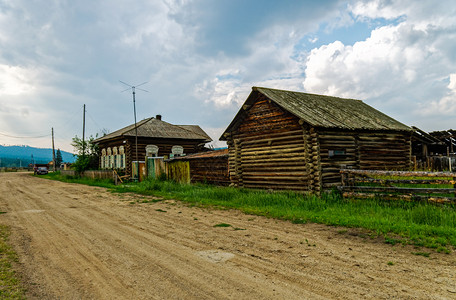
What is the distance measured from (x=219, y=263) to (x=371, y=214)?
5.47 m

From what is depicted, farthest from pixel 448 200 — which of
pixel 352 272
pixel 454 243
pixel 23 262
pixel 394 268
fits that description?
pixel 23 262

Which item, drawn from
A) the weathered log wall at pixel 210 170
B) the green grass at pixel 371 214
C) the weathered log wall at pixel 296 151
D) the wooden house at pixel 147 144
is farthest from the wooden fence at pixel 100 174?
the green grass at pixel 371 214

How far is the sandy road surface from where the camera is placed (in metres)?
3.91

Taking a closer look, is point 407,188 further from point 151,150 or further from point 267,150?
point 151,150

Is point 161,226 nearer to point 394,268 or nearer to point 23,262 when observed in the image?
point 23,262

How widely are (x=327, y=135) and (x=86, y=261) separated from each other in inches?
433

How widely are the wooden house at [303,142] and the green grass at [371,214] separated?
1.39 metres

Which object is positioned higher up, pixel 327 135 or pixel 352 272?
pixel 327 135

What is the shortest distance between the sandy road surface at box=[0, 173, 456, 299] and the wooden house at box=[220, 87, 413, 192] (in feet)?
18.9

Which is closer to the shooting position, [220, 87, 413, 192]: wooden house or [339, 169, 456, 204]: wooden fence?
[339, 169, 456, 204]: wooden fence

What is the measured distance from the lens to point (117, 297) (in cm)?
382

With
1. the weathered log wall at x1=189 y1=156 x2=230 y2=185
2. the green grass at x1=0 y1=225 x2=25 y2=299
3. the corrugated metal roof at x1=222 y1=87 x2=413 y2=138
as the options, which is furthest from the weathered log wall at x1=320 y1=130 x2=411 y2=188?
the green grass at x1=0 y1=225 x2=25 y2=299

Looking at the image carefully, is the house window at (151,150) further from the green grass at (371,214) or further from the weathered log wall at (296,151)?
the green grass at (371,214)

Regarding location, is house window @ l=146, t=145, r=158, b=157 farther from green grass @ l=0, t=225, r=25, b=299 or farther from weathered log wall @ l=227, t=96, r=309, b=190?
green grass @ l=0, t=225, r=25, b=299
